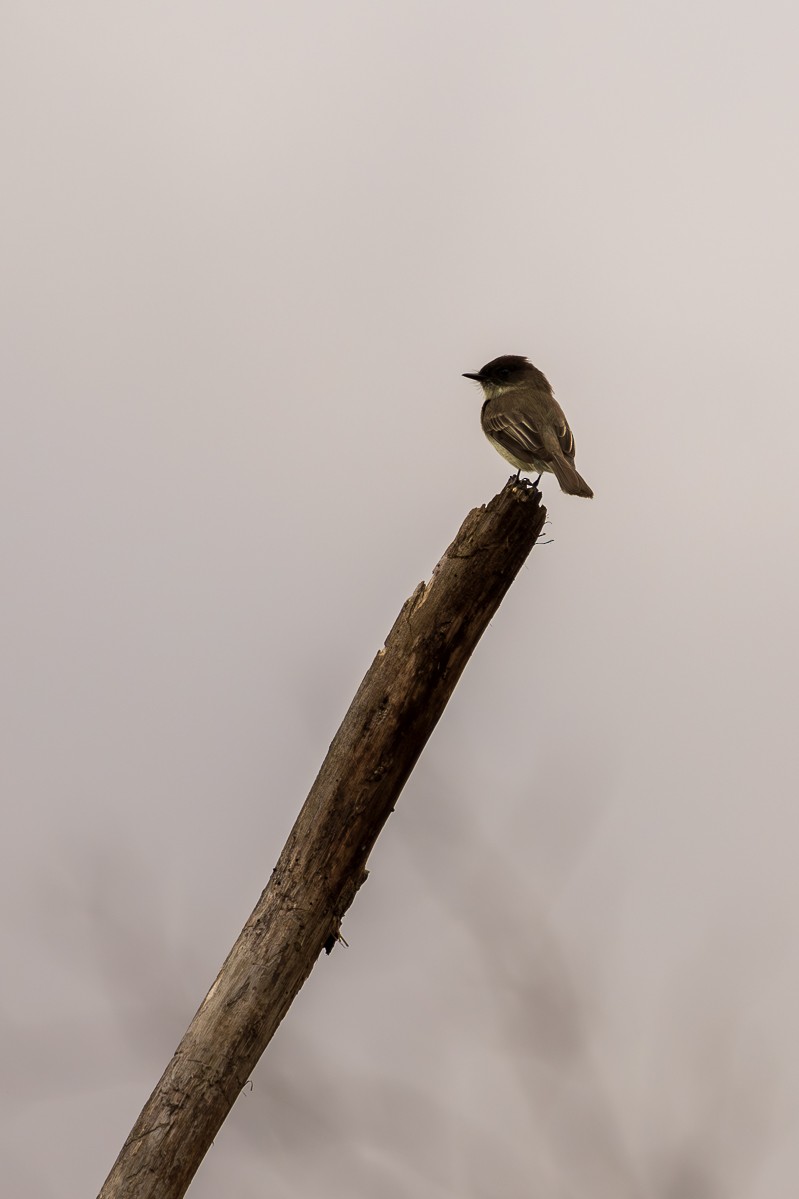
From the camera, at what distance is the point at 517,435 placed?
6.13 metres

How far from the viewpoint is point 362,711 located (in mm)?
4484

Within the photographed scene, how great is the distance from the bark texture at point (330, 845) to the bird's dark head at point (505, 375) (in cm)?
224

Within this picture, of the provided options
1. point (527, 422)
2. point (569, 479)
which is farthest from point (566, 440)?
point (569, 479)

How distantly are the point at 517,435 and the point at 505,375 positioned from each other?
3.77ft

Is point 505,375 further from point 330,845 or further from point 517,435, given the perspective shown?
point 330,845

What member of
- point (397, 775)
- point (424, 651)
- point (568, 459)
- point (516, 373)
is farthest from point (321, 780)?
point (516, 373)

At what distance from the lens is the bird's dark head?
23.1 ft

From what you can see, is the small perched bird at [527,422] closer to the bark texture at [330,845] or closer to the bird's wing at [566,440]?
the bird's wing at [566,440]

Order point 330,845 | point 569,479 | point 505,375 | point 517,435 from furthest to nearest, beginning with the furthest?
point 505,375
point 517,435
point 569,479
point 330,845

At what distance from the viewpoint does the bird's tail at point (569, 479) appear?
572cm

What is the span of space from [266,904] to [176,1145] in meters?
0.85

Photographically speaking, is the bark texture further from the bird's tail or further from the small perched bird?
the small perched bird

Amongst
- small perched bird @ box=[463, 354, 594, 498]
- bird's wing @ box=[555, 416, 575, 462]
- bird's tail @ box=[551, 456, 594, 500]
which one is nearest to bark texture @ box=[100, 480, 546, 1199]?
bird's tail @ box=[551, 456, 594, 500]

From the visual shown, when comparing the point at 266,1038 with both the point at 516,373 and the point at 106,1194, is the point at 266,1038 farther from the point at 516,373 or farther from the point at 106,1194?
the point at 516,373
